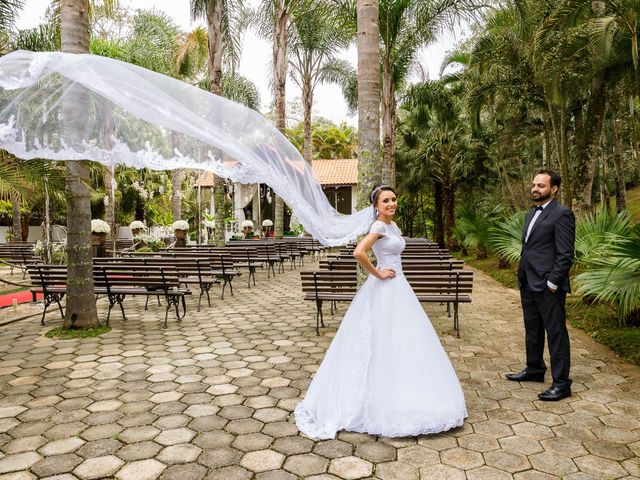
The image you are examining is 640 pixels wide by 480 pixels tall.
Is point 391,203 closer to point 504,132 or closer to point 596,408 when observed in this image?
point 596,408

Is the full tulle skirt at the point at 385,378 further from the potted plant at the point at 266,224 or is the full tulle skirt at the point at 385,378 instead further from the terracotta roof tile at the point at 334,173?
the terracotta roof tile at the point at 334,173

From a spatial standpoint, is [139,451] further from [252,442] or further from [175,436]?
[252,442]

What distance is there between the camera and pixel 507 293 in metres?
10.1

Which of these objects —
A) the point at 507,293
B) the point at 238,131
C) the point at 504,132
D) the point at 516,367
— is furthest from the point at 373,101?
the point at 504,132

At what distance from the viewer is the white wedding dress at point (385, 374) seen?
10.9 feet

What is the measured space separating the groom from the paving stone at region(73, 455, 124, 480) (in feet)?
11.0

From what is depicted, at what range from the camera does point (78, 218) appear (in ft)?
20.1

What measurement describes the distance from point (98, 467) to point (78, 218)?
13.2ft

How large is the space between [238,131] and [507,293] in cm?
808

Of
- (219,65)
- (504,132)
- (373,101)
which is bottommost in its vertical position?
(373,101)

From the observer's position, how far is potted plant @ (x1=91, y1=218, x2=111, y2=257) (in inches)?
443

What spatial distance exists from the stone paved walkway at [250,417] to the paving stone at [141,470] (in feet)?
0.04

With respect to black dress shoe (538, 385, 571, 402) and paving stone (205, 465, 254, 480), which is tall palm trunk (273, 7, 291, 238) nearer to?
black dress shoe (538, 385, 571, 402)

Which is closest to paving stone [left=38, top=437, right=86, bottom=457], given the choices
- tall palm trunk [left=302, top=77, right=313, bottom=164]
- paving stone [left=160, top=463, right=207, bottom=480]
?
paving stone [left=160, top=463, right=207, bottom=480]
